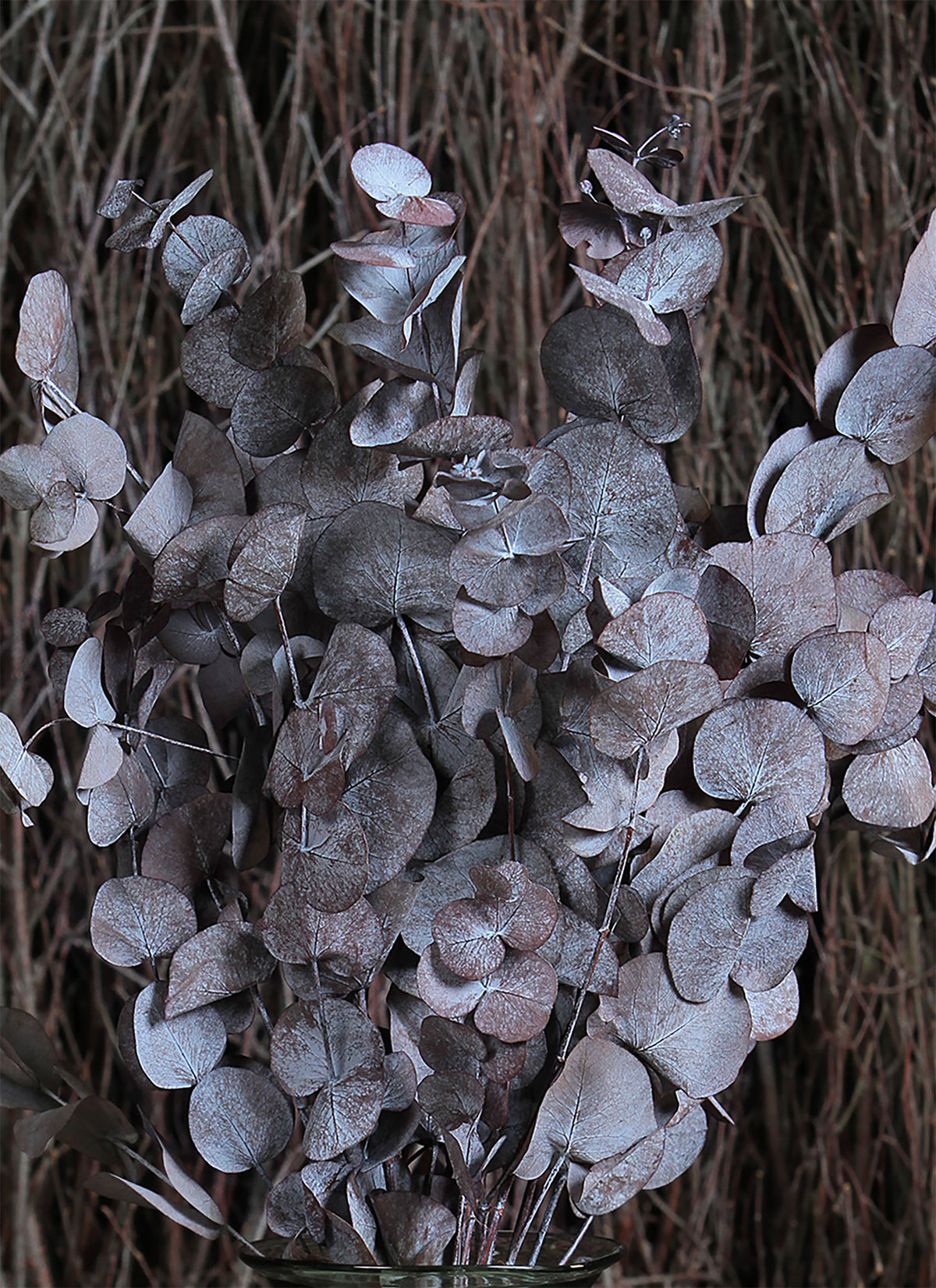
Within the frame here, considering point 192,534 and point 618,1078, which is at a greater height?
point 192,534

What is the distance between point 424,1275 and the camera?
302mm

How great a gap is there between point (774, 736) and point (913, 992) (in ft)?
1.93

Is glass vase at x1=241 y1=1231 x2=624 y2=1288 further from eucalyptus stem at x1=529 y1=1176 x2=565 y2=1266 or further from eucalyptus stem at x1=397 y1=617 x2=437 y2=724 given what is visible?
eucalyptus stem at x1=397 y1=617 x2=437 y2=724

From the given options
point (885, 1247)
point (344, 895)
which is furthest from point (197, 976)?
point (885, 1247)

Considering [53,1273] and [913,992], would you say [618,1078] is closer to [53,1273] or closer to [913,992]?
[913,992]

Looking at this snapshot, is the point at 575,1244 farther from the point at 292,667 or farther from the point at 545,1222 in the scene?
the point at 292,667

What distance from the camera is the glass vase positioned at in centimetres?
30

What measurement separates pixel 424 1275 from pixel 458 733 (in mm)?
136

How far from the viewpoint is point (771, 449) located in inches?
14.2

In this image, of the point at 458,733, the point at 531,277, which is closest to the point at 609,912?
the point at 458,733

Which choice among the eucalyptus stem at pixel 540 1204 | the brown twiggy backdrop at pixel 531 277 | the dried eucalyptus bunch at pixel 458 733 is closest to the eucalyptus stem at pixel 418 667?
the dried eucalyptus bunch at pixel 458 733

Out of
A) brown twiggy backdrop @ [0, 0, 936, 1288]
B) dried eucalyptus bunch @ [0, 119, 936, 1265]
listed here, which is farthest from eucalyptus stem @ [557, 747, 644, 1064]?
brown twiggy backdrop @ [0, 0, 936, 1288]

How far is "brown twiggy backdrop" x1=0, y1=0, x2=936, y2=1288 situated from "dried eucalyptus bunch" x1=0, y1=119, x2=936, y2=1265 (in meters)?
0.46

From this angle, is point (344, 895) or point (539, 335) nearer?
point (344, 895)
